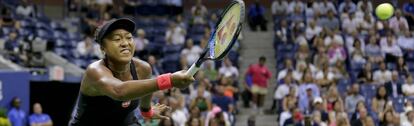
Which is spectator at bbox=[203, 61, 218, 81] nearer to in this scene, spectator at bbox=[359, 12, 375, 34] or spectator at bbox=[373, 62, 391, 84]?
spectator at bbox=[373, 62, 391, 84]

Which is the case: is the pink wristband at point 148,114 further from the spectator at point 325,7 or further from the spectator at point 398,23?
the spectator at point 325,7

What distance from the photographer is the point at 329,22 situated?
22219 millimetres

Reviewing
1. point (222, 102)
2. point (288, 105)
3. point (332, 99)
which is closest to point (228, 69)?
point (222, 102)

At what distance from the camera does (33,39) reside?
19078mm

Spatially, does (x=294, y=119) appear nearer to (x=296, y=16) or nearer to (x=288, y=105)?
(x=288, y=105)

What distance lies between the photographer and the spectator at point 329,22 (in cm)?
2211

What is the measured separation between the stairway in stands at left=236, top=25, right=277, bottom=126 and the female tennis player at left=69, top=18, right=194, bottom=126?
12.0 metres

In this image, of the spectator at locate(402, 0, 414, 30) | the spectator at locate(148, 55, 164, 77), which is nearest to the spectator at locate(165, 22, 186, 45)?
the spectator at locate(148, 55, 164, 77)

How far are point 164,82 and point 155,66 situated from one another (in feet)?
47.8

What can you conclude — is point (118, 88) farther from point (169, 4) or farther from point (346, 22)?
point (169, 4)

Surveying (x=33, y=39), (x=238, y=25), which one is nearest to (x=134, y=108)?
(x=238, y=25)

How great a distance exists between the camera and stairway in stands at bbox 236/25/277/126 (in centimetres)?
1908

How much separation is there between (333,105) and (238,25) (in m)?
12.1

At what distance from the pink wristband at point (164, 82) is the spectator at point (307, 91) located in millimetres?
12236
